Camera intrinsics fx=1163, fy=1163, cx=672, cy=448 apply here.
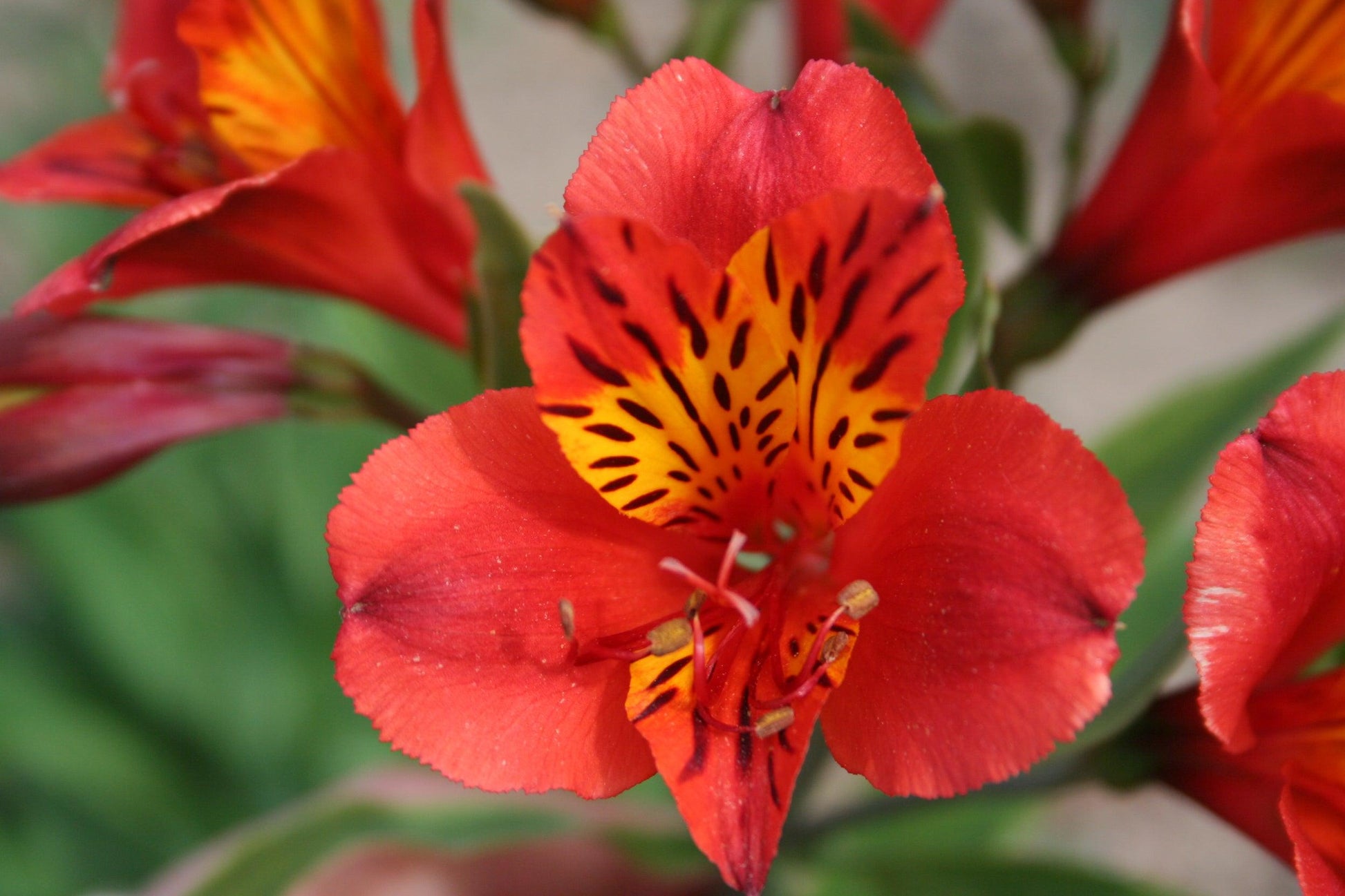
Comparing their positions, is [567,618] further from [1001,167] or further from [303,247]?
[1001,167]

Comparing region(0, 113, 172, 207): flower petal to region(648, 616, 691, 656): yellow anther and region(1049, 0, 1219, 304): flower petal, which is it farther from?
region(1049, 0, 1219, 304): flower petal

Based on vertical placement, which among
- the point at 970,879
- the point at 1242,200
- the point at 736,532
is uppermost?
the point at 1242,200

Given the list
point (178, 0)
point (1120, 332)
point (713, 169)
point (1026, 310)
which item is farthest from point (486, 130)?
point (713, 169)

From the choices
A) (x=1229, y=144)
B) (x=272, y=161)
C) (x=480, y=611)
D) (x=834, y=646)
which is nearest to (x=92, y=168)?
(x=272, y=161)

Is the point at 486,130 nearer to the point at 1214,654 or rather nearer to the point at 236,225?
the point at 236,225

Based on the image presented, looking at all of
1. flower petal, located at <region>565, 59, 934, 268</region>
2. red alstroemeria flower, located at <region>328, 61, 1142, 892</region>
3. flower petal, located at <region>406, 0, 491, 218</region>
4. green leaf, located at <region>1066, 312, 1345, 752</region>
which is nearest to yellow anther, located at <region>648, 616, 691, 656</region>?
red alstroemeria flower, located at <region>328, 61, 1142, 892</region>

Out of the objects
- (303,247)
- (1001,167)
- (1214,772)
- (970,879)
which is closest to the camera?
(1214,772)

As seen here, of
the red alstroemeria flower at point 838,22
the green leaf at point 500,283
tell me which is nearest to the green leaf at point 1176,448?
the red alstroemeria flower at point 838,22
